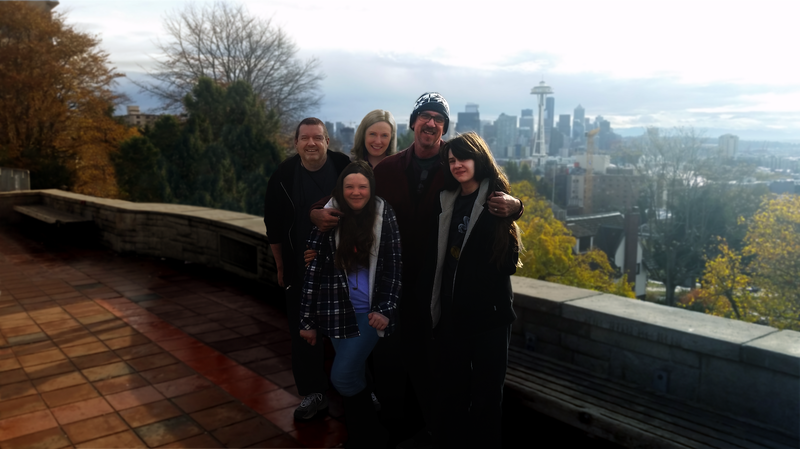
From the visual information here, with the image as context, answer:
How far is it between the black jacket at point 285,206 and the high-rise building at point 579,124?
123m

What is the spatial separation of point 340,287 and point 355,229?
25 centimetres

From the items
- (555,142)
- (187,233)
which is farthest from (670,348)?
(555,142)

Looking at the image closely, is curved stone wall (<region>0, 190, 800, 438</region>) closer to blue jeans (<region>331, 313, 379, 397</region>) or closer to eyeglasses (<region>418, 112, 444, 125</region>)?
blue jeans (<region>331, 313, 379, 397</region>)

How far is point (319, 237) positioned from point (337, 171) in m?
0.55

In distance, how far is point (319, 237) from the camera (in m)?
2.46

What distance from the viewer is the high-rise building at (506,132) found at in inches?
3871

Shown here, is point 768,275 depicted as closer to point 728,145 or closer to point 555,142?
point 728,145

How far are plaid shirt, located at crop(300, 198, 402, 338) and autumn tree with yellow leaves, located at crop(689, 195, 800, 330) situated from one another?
91.8ft

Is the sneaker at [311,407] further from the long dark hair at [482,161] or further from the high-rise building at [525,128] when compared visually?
the high-rise building at [525,128]

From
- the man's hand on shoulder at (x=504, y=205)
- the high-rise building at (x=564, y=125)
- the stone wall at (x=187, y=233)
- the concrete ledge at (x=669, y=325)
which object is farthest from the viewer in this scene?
the high-rise building at (x=564, y=125)

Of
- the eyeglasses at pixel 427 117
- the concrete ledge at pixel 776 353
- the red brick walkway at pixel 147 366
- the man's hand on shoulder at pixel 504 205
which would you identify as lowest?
the red brick walkway at pixel 147 366

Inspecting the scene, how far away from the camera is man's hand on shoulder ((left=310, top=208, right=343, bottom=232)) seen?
2.43 meters

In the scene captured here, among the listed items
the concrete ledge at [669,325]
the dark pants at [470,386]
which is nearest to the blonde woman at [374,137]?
the dark pants at [470,386]

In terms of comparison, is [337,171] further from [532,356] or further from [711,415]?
[711,415]
